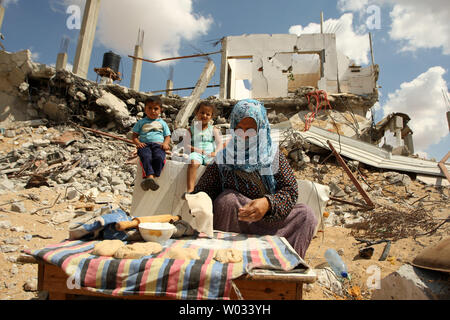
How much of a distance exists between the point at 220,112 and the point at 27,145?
5.83 meters

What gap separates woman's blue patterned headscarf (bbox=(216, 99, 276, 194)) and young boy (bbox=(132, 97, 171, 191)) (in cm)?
100

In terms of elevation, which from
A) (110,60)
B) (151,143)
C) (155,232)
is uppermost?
(110,60)

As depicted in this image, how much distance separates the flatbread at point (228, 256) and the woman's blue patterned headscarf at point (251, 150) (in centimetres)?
88

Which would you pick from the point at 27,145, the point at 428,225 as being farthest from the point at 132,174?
the point at 428,225

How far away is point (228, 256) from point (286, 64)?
1269 centimetres

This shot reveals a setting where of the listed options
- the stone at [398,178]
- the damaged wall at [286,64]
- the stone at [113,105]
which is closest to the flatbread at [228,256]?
the stone at [398,178]

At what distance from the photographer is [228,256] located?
1319 millimetres

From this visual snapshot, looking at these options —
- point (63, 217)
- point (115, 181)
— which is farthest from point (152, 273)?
point (115, 181)

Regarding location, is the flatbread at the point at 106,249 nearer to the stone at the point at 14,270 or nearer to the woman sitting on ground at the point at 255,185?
the woman sitting on ground at the point at 255,185

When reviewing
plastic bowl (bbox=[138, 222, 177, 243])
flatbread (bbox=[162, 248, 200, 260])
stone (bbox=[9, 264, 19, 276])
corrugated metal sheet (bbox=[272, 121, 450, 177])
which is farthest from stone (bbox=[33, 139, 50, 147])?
flatbread (bbox=[162, 248, 200, 260])

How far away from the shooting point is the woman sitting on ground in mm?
1945

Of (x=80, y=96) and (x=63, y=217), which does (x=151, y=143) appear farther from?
(x=80, y=96)

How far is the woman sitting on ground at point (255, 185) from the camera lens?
6.38 feet
